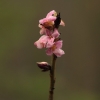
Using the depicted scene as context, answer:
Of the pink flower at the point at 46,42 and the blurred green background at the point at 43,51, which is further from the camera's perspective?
the blurred green background at the point at 43,51

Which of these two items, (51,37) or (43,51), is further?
(43,51)

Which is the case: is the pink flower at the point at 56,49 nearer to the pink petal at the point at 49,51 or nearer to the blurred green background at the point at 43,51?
the pink petal at the point at 49,51

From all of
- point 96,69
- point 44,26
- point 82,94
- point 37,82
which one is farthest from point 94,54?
point 44,26

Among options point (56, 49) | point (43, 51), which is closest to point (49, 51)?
point (56, 49)

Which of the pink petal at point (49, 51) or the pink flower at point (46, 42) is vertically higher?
the pink flower at point (46, 42)

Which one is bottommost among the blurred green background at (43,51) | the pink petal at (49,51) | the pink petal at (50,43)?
the pink petal at (49,51)

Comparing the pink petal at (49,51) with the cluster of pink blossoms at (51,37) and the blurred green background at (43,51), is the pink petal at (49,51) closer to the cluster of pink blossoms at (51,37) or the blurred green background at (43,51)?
the cluster of pink blossoms at (51,37)

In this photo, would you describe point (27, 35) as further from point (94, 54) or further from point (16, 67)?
point (94, 54)

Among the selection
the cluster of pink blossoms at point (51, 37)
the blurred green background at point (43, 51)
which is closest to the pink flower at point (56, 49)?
the cluster of pink blossoms at point (51, 37)

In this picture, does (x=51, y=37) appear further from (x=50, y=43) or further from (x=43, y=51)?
(x=43, y=51)
